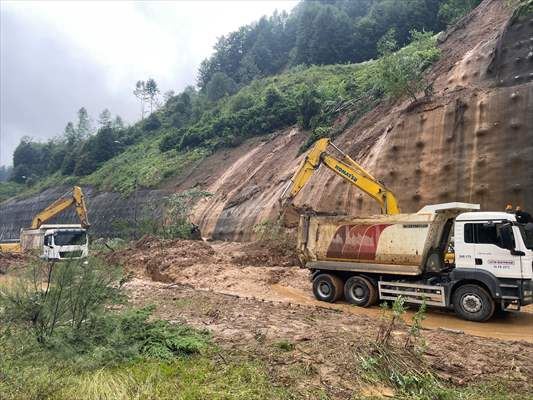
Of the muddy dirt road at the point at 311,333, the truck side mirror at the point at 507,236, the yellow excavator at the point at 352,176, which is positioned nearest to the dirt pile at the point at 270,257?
the muddy dirt road at the point at 311,333

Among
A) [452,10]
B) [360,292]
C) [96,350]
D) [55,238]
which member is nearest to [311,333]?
[96,350]

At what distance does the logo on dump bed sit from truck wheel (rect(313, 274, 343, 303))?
0.71 m

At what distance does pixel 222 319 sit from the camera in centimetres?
1034

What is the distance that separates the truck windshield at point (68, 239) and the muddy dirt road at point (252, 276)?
1.90 meters

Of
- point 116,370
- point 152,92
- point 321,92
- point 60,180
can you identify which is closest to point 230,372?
point 116,370

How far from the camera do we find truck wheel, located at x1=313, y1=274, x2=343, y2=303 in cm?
1414

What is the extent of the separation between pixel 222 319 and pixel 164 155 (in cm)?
5022

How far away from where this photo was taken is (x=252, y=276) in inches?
709

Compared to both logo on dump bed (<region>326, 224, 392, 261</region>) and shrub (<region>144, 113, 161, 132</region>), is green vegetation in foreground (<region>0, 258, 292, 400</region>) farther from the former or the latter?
shrub (<region>144, 113, 161, 132</region>)

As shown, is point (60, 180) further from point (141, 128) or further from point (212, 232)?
point (212, 232)

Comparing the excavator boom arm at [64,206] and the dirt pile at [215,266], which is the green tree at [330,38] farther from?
the dirt pile at [215,266]

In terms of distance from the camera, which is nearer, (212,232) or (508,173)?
(508,173)

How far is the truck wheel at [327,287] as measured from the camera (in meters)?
14.1

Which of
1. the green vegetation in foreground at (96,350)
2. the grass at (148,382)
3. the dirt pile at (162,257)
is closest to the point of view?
the grass at (148,382)
